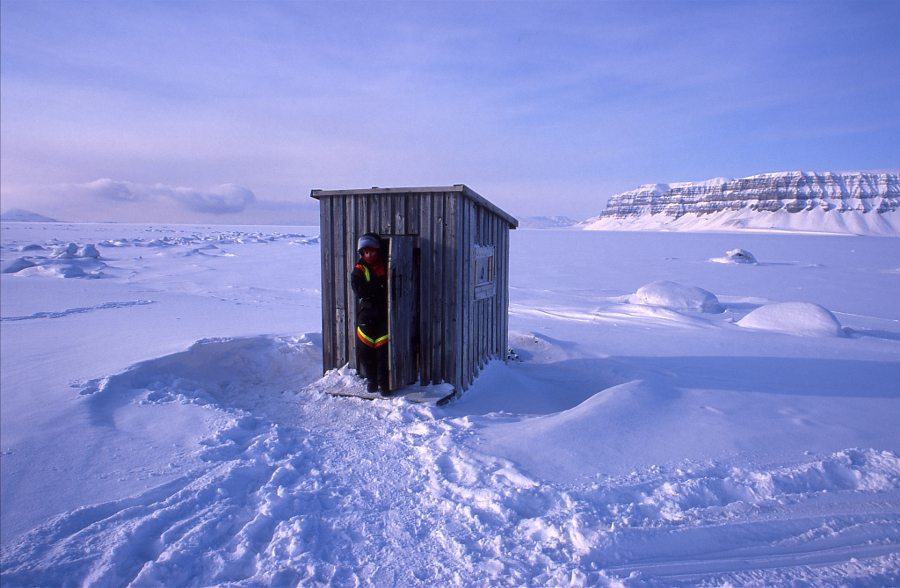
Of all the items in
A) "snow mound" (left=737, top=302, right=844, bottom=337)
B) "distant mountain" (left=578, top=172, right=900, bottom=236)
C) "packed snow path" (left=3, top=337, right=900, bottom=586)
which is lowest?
"packed snow path" (left=3, top=337, right=900, bottom=586)

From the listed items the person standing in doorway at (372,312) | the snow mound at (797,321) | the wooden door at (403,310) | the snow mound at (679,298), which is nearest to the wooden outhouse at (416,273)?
the wooden door at (403,310)

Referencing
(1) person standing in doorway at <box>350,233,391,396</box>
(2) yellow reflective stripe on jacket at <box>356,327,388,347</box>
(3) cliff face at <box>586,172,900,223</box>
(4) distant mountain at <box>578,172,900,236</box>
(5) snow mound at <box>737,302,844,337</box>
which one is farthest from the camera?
(3) cliff face at <box>586,172,900,223</box>

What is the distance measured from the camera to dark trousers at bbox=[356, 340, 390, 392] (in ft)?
19.6

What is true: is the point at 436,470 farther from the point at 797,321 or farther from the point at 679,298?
the point at 679,298

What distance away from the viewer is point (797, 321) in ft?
36.5

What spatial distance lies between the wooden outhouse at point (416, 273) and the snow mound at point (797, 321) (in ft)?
27.9

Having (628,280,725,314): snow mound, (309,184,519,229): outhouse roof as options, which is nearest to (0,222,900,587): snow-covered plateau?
(309,184,519,229): outhouse roof

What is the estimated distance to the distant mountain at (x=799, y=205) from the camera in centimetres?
14162

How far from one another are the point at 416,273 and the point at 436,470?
291cm

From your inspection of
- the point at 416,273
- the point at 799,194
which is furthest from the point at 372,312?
the point at 799,194

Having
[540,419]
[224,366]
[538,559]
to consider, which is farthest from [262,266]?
[538,559]

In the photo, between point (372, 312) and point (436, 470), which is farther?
point (372, 312)

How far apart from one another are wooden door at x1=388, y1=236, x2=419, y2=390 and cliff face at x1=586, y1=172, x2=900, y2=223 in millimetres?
190154

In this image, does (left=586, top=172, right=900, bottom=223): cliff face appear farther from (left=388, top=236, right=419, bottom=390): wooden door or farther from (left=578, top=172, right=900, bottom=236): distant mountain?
(left=388, top=236, right=419, bottom=390): wooden door
